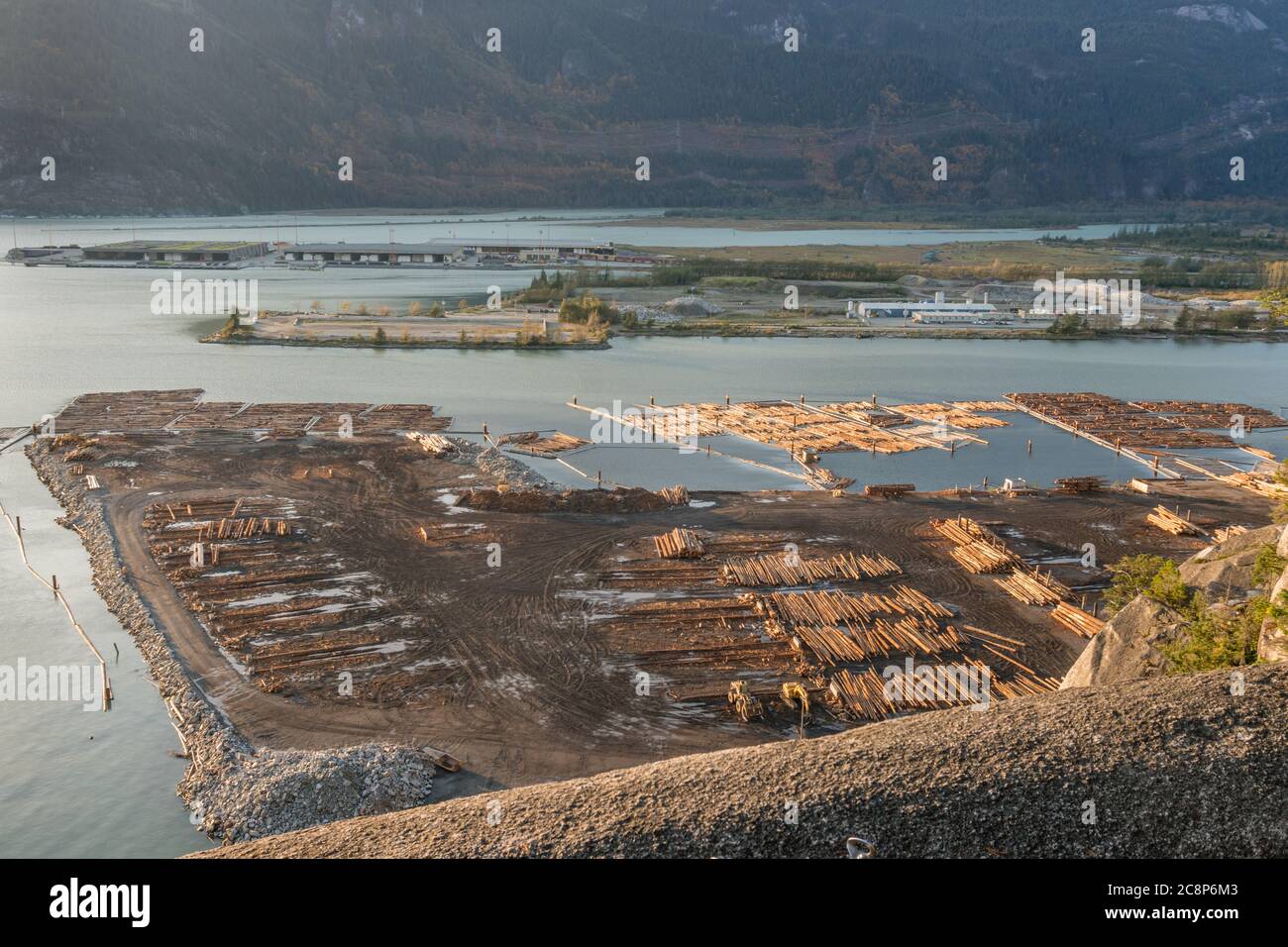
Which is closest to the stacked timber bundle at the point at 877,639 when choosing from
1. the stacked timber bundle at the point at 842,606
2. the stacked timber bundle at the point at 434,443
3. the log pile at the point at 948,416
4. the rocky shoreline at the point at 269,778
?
the stacked timber bundle at the point at 842,606

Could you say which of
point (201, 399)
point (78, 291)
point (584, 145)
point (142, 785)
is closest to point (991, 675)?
point (142, 785)

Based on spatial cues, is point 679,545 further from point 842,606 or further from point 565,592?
point 842,606

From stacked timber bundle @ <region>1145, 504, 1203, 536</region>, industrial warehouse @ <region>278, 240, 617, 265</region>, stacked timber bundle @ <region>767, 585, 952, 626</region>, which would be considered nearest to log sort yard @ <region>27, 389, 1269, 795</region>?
stacked timber bundle @ <region>767, 585, 952, 626</region>

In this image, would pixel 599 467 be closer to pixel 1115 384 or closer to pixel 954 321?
pixel 1115 384

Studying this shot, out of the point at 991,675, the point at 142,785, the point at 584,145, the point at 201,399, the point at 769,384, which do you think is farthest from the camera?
the point at 584,145
